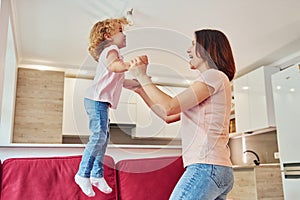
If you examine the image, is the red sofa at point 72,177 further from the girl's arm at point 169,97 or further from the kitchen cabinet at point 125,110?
the girl's arm at point 169,97

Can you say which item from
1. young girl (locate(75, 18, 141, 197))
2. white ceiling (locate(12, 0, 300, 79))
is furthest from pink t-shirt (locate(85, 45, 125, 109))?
white ceiling (locate(12, 0, 300, 79))

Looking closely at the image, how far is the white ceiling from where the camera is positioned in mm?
2996

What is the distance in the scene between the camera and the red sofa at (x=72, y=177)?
185cm

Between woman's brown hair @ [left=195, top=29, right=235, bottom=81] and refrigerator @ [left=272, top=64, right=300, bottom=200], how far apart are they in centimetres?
245

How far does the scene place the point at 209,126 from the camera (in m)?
1.27

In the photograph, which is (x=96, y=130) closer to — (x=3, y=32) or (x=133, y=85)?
(x=133, y=85)

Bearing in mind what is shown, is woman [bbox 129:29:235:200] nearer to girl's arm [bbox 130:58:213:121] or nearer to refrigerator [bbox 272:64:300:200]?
girl's arm [bbox 130:58:213:121]

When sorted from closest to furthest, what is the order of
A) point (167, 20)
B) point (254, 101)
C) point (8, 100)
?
1. point (167, 20)
2. point (8, 100)
3. point (254, 101)

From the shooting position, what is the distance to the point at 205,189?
3.84ft

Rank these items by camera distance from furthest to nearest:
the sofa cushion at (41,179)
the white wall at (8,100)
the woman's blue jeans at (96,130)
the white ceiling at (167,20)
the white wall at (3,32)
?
1. the white wall at (8,100)
2. the white ceiling at (167,20)
3. the white wall at (3,32)
4. the sofa cushion at (41,179)
5. the woman's blue jeans at (96,130)

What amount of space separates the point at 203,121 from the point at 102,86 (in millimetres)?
426

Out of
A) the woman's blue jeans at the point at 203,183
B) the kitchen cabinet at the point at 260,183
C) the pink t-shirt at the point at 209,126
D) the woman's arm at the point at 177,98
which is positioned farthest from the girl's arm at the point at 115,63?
the kitchen cabinet at the point at 260,183

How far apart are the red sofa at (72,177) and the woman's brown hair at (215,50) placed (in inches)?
29.7

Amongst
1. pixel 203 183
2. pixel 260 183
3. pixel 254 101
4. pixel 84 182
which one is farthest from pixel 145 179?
pixel 254 101
